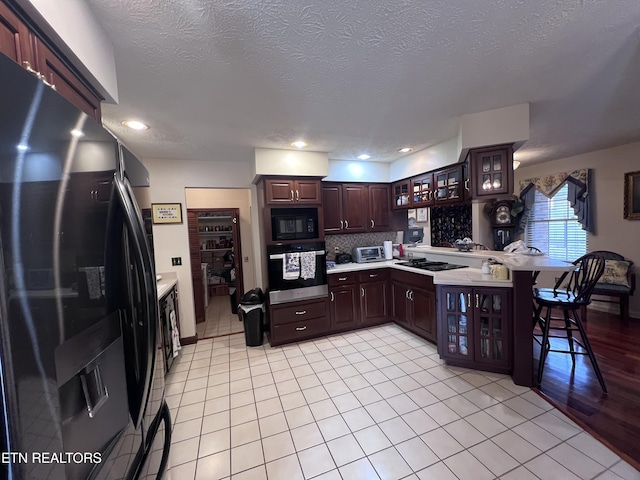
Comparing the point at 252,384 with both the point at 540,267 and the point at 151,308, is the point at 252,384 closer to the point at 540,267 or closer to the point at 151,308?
the point at 151,308

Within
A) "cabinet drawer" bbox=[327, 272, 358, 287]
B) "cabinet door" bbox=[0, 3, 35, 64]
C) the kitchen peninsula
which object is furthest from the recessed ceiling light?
the kitchen peninsula

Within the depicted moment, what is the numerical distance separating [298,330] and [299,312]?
231 millimetres

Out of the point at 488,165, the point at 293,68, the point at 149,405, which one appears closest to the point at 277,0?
the point at 293,68

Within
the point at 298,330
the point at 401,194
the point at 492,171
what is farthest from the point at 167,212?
the point at 492,171

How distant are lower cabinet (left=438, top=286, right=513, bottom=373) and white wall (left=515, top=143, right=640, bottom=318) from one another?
10.3 feet

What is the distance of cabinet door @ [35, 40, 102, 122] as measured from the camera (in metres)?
0.83

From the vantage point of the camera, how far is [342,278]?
3.43 m

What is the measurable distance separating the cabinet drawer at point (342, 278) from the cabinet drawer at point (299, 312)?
0.27 meters

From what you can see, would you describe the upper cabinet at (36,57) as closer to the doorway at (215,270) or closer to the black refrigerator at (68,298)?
the black refrigerator at (68,298)

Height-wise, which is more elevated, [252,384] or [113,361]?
[113,361]

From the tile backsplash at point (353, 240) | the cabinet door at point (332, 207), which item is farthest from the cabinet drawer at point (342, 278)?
the cabinet door at point (332, 207)

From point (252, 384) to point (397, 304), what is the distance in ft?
7.05

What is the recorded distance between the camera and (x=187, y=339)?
11.1ft

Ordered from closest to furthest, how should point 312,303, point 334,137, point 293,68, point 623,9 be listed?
point 623,9 → point 293,68 → point 334,137 → point 312,303
